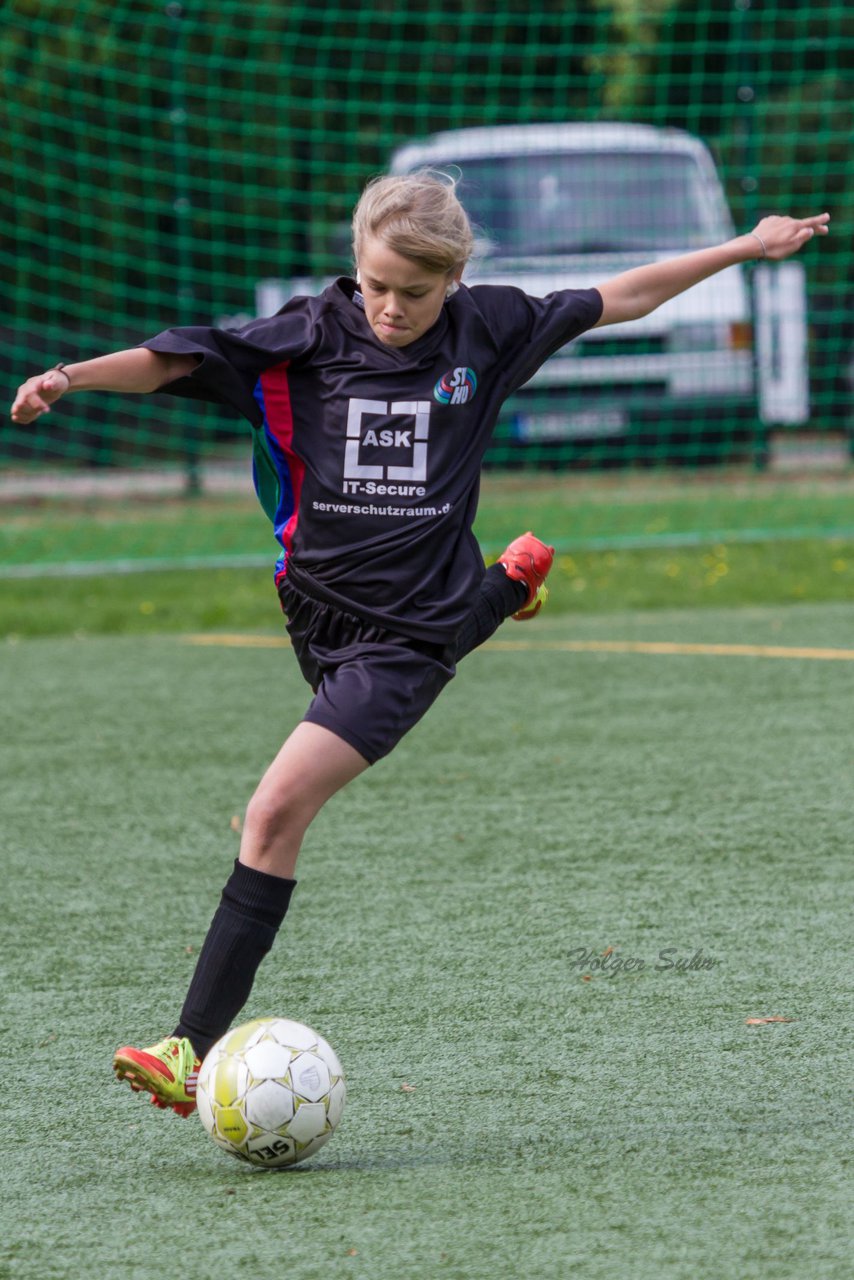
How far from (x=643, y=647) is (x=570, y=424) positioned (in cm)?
396

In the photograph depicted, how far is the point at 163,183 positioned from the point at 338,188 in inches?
63.1

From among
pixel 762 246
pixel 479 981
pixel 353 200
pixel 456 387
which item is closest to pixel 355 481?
pixel 456 387

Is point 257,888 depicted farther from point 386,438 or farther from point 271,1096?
point 386,438

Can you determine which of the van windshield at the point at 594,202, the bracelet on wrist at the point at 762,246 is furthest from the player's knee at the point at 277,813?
the van windshield at the point at 594,202

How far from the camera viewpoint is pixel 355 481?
3020 millimetres

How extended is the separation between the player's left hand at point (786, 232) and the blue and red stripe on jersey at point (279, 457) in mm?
954

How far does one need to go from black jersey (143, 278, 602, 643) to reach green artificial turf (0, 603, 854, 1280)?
79cm

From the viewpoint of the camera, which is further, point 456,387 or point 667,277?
point 667,277

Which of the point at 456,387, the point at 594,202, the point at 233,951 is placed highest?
the point at 594,202

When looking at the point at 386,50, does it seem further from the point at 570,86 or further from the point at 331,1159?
the point at 331,1159

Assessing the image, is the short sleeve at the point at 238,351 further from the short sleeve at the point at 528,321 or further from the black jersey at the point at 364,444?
the short sleeve at the point at 528,321

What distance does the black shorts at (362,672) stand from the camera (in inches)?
114

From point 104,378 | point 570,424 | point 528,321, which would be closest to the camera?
point 104,378

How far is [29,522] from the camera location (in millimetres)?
11273
